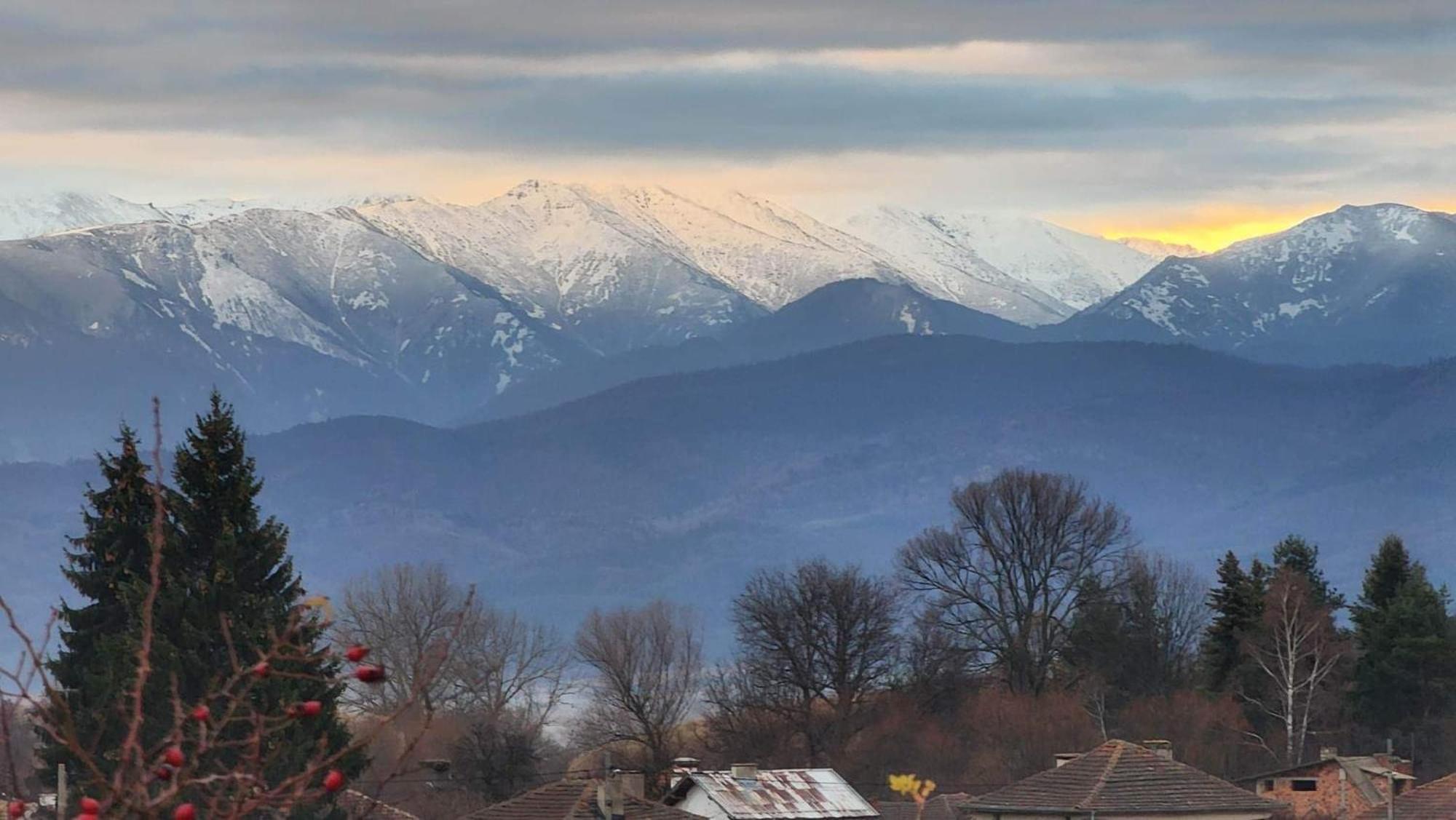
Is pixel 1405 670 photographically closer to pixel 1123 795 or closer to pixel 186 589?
pixel 1123 795

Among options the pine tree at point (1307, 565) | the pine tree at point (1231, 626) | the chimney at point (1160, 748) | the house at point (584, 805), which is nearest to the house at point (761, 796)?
the house at point (584, 805)

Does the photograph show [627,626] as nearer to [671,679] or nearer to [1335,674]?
[671,679]

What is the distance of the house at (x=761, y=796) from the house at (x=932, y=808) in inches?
263

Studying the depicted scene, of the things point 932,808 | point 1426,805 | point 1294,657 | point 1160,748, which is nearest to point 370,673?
point 1426,805

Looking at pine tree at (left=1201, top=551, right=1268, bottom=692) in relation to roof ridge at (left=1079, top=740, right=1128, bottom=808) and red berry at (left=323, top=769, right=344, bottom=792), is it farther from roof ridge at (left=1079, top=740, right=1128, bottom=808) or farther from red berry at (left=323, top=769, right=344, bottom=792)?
red berry at (left=323, top=769, right=344, bottom=792)

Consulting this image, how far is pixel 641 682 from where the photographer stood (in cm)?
12031

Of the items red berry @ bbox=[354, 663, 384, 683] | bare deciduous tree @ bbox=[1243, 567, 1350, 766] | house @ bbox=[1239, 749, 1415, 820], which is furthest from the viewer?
bare deciduous tree @ bbox=[1243, 567, 1350, 766]

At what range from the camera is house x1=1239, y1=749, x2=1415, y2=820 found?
226 ft

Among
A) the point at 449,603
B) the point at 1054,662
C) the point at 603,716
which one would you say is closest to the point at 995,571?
the point at 1054,662

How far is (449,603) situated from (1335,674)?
93.7m

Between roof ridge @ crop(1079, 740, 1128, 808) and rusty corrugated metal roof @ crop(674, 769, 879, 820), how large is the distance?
6.71 meters

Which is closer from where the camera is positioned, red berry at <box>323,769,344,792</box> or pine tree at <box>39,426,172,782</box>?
red berry at <box>323,769,344,792</box>

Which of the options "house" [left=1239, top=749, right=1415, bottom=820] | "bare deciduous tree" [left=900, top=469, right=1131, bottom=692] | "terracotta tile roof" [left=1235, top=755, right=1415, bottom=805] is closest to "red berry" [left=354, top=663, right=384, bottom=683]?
"house" [left=1239, top=749, right=1415, bottom=820]

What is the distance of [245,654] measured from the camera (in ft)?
178
